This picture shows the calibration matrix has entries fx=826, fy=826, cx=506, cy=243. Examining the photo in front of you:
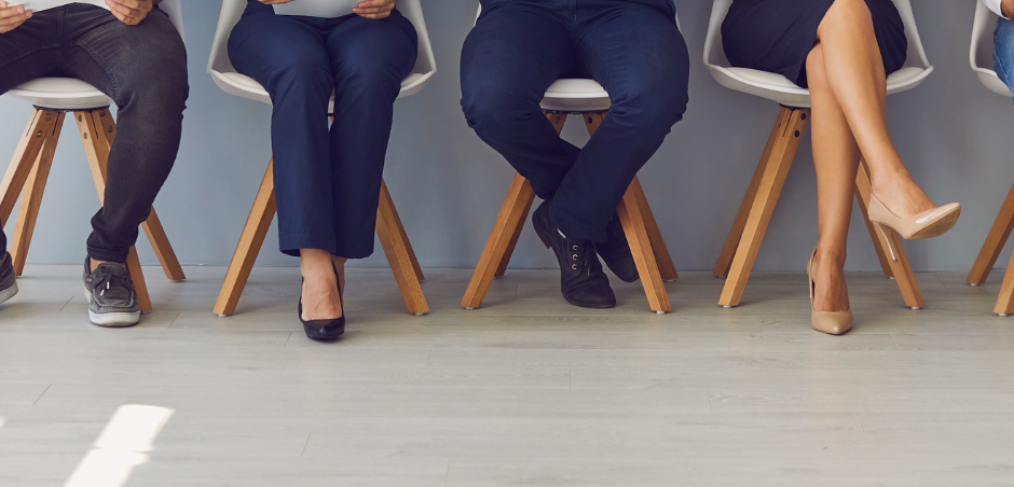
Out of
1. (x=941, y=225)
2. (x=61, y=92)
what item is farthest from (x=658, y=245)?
(x=61, y=92)

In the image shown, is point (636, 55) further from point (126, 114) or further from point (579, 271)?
point (126, 114)

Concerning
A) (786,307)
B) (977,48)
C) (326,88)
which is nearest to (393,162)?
(326,88)

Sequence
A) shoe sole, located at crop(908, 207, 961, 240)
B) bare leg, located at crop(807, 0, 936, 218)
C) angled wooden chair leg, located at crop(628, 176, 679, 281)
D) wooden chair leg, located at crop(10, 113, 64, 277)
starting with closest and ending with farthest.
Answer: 1. shoe sole, located at crop(908, 207, 961, 240)
2. bare leg, located at crop(807, 0, 936, 218)
3. wooden chair leg, located at crop(10, 113, 64, 277)
4. angled wooden chair leg, located at crop(628, 176, 679, 281)

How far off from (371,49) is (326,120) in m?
0.17

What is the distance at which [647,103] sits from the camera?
1566 millimetres

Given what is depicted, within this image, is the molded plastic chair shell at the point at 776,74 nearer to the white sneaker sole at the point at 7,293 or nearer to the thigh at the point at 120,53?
the thigh at the point at 120,53

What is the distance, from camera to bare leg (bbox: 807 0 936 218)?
1.44 m

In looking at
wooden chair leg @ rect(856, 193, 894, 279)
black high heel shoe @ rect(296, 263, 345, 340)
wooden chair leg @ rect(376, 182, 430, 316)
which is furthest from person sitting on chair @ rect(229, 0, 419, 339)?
wooden chair leg @ rect(856, 193, 894, 279)

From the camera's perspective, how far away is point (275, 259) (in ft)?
7.13

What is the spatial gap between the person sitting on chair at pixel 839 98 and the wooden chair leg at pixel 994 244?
464 mm

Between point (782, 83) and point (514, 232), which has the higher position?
point (782, 83)

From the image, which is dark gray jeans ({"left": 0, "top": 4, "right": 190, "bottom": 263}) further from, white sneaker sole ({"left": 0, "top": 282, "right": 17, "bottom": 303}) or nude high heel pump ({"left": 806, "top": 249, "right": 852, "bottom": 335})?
nude high heel pump ({"left": 806, "top": 249, "right": 852, "bottom": 335})

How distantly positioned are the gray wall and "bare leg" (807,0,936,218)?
518 mm

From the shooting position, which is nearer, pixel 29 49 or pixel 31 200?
pixel 29 49
